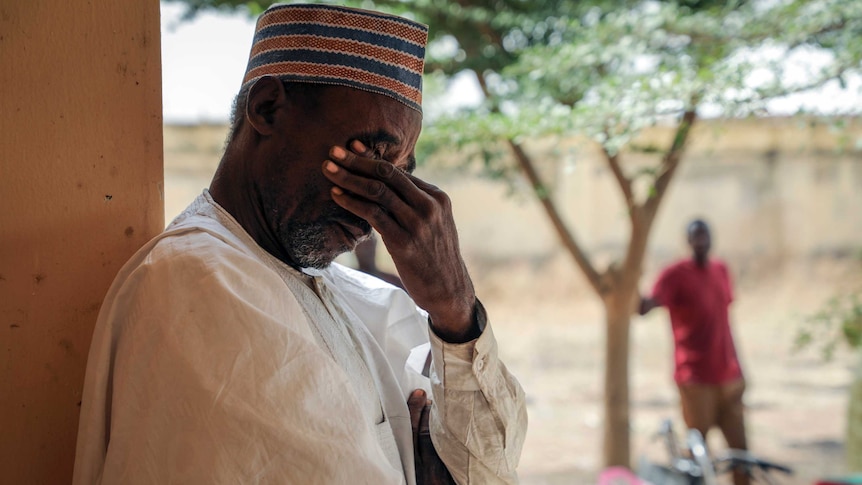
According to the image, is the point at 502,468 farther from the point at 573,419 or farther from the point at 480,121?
the point at 573,419

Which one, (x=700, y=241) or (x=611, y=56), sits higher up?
(x=611, y=56)

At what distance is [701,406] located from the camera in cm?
648

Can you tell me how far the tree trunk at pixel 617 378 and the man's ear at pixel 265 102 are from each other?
5.15m

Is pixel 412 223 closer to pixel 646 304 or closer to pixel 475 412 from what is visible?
pixel 475 412

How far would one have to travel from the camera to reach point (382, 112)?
5.80 feet

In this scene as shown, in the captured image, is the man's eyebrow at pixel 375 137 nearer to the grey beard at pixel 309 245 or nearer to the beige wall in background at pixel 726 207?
the grey beard at pixel 309 245

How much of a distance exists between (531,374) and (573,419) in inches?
95.9

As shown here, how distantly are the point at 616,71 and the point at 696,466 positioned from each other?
9.34 ft

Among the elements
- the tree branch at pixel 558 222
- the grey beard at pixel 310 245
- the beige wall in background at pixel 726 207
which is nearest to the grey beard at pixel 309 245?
the grey beard at pixel 310 245

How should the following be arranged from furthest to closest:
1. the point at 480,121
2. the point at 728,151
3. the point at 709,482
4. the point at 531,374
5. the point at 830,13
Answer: the point at 728,151 < the point at 531,374 < the point at 480,121 < the point at 830,13 < the point at 709,482

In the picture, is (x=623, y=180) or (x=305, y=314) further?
(x=623, y=180)

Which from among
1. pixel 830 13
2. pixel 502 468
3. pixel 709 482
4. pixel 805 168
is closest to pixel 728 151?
pixel 805 168

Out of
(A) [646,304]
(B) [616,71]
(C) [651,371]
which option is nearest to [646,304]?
(A) [646,304]

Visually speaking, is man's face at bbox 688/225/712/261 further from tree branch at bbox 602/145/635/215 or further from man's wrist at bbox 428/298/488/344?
man's wrist at bbox 428/298/488/344
